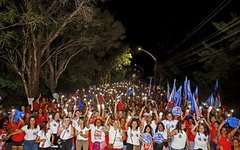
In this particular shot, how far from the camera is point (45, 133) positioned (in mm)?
8883

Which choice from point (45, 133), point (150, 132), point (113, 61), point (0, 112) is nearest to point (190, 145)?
point (150, 132)

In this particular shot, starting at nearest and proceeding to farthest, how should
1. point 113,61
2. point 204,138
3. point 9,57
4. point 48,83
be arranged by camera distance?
point 204,138
point 9,57
point 48,83
point 113,61

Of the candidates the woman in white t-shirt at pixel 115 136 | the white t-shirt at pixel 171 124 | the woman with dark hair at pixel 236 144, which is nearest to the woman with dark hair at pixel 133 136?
the woman in white t-shirt at pixel 115 136

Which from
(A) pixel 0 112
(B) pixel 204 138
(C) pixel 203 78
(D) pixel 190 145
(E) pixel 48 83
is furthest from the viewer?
(C) pixel 203 78

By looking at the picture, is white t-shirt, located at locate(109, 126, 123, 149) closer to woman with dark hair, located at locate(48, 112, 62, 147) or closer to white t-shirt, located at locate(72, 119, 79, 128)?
white t-shirt, located at locate(72, 119, 79, 128)

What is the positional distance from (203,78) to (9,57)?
18.4 m

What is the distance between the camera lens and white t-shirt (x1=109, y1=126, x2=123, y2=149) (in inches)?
336

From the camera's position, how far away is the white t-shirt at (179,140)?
8500mm

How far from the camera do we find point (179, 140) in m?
8.53

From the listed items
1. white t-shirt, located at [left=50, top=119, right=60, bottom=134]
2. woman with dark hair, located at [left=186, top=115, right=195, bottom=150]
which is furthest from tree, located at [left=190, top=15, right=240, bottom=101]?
white t-shirt, located at [left=50, top=119, right=60, bottom=134]

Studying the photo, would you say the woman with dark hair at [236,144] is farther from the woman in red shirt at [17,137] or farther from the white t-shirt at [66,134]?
the woman in red shirt at [17,137]

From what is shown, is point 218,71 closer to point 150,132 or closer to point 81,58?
point 81,58

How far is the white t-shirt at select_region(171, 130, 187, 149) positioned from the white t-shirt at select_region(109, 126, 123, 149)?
1.38 metres

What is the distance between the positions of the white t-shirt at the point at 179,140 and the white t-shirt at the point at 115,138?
138cm
